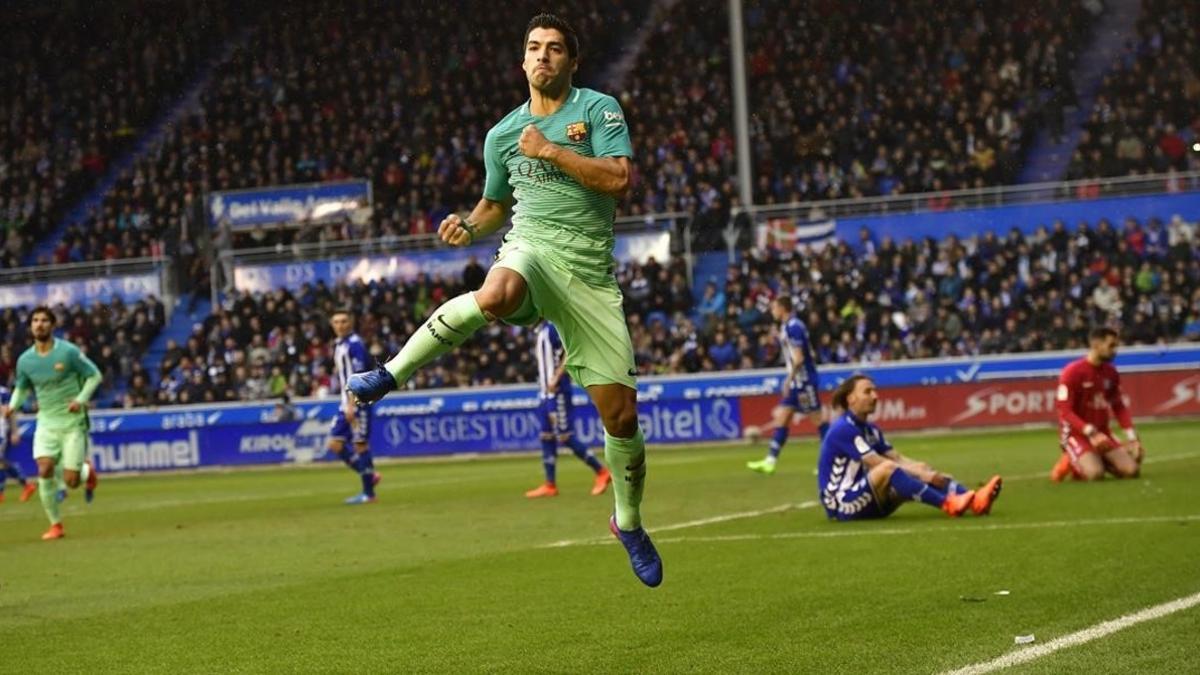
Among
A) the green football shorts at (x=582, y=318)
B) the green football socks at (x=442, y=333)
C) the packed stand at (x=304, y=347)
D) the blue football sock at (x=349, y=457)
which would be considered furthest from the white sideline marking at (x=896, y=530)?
the packed stand at (x=304, y=347)

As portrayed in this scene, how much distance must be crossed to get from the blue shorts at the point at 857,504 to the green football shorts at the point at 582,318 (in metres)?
6.70

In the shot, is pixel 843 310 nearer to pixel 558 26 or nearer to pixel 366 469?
pixel 366 469

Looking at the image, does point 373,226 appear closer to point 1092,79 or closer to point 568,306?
point 1092,79

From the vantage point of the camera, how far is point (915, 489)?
14.3m

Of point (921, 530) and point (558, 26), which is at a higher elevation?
point (558, 26)

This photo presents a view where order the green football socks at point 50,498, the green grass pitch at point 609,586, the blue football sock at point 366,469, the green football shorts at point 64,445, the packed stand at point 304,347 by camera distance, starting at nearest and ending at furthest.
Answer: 1. the green grass pitch at point 609,586
2. the green football socks at point 50,498
3. the green football shorts at point 64,445
4. the blue football sock at point 366,469
5. the packed stand at point 304,347

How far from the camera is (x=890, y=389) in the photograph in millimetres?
31875

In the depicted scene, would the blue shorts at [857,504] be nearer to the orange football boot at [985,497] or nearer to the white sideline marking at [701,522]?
the orange football boot at [985,497]

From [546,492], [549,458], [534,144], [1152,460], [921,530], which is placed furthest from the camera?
[1152,460]

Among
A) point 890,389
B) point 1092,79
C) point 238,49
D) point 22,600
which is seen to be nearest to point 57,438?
point 22,600

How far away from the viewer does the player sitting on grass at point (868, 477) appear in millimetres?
14305

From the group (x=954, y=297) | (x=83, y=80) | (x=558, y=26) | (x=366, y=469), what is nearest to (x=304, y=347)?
(x=954, y=297)

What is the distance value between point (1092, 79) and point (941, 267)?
8100 mm

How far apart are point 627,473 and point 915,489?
623 centimetres
